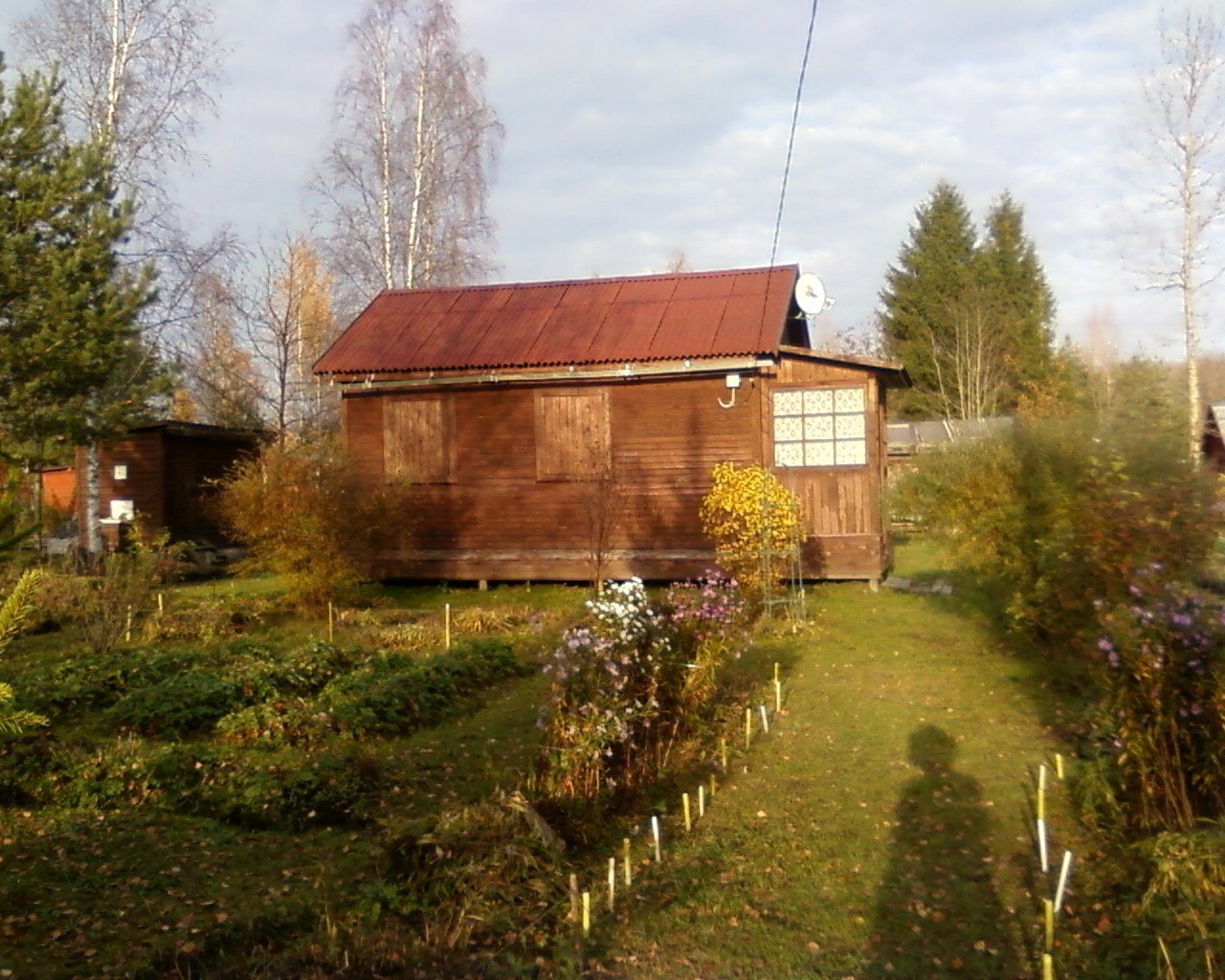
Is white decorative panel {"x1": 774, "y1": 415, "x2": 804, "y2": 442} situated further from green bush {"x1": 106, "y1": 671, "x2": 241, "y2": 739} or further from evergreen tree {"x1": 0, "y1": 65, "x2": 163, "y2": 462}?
evergreen tree {"x1": 0, "y1": 65, "x2": 163, "y2": 462}

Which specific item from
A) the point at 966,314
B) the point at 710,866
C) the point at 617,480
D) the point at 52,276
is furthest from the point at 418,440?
the point at 966,314

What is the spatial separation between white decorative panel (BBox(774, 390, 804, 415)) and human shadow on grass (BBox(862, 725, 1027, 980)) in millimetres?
9307

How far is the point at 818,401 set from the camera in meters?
16.3

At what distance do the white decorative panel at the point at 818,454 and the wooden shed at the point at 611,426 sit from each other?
1.1 inches

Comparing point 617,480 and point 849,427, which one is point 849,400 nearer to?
point 849,427

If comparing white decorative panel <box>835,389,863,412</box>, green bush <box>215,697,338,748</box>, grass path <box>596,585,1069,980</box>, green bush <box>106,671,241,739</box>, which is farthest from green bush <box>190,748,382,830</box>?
white decorative panel <box>835,389,863,412</box>

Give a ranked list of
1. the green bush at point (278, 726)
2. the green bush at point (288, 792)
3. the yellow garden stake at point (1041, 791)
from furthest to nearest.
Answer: the green bush at point (278, 726) → the green bush at point (288, 792) → the yellow garden stake at point (1041, 791)

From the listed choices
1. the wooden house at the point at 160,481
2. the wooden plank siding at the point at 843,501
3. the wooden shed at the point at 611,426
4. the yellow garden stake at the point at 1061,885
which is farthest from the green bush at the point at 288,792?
the wooden house at the point at 160,481

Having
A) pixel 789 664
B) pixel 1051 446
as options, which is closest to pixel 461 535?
pixel 789 664

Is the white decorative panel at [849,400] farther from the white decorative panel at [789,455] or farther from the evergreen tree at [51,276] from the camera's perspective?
the evergreen tree at [51,276]

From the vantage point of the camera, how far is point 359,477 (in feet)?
48.7

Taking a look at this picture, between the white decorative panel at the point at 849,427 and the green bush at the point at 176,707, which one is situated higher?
the white decorative panel at the point at 849,427

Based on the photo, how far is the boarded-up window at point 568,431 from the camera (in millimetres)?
17172

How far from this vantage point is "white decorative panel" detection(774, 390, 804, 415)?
53.8 feet
